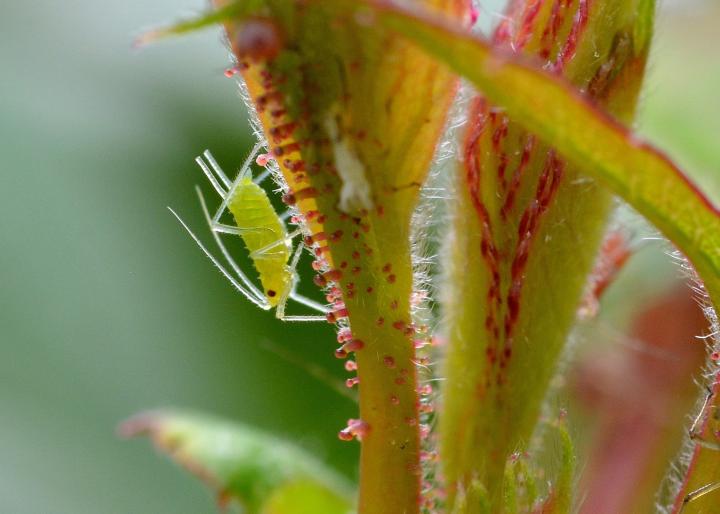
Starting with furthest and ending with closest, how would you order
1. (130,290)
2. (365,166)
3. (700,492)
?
(130,290), (700,492), (365,166)

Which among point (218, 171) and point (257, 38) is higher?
point (218, 171)

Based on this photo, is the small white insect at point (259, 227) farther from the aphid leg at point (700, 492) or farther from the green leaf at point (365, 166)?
the aphid leg at point (700, 492)

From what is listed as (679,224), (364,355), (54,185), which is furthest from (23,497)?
(679,224)

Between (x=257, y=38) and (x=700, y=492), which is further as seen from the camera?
(x=700, y=492)

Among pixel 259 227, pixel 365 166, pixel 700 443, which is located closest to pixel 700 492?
pixel 700 443

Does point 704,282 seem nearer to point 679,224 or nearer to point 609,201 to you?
point 679,224

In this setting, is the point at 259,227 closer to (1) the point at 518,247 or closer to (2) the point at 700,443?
(1) the point at 518,247

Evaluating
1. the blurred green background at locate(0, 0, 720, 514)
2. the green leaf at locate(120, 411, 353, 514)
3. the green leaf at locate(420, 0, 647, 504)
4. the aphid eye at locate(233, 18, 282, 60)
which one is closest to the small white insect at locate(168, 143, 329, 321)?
the green leaf at locate(120, 411, 353, 514)

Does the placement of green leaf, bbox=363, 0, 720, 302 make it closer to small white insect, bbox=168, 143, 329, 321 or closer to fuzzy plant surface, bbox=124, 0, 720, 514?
fuzzy plant surface, bbox=124, 0, 720, 514
